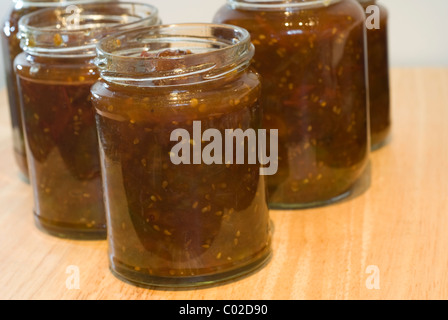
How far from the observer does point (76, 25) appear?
1.17 m

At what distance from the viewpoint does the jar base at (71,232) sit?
1062mm

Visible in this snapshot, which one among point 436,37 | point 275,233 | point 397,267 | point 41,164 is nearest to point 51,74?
point 41,164

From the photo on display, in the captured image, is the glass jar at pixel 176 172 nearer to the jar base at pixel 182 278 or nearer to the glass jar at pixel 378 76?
the jar base at pixel 182 278

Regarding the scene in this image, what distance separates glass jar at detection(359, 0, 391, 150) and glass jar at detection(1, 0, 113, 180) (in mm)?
438

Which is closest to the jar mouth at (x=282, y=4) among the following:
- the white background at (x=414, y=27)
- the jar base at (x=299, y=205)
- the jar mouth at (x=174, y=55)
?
the jar mouth at (x=174, y=55)

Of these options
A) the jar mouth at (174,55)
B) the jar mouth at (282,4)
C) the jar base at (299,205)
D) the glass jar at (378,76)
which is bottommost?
the jar base at (299,205)

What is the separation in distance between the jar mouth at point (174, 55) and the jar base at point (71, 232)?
0.24 m

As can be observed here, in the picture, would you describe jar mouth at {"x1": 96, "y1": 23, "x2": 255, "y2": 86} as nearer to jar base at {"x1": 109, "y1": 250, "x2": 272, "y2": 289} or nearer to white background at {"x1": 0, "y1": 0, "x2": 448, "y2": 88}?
jar base at {"x1": 109, "y1": 250, "x2": 272, "y2": 289}

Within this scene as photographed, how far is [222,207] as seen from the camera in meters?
0.90

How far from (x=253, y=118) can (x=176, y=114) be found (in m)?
0.10

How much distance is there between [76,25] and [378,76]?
464mm

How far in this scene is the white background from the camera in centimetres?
202

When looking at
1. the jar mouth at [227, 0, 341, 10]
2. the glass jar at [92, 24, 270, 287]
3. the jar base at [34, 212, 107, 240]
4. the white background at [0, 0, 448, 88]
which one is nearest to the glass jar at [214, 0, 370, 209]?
the jar mouth at [227, 0, 341, 10]

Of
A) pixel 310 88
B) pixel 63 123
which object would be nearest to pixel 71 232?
pixel 63 123
